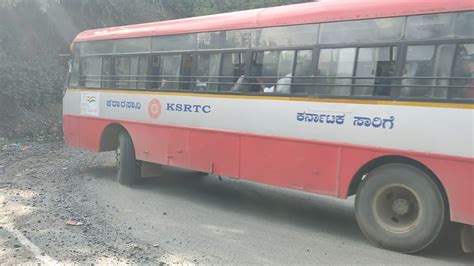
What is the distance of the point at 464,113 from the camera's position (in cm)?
522

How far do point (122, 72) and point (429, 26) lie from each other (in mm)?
6084

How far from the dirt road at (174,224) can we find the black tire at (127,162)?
0.73 ft

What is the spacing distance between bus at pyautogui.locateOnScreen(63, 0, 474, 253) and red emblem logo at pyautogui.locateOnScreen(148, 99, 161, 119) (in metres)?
0.02

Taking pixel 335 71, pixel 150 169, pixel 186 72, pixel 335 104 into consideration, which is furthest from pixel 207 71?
pixel 150 169

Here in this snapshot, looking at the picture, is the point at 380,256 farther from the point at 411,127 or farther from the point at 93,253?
the point at 93,253

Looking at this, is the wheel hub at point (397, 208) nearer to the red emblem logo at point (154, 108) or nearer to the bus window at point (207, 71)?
the bus window at point (207, 71)

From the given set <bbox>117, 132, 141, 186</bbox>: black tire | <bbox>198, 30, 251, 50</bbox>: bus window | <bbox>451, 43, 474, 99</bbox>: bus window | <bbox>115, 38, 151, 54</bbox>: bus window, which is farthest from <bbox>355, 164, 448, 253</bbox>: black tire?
<bbox>115, 38, 151, 54</bbox>: bus window

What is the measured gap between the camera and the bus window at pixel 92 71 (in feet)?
34.1

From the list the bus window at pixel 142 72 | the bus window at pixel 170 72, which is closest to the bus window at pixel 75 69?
the bus window at pixel 142 72

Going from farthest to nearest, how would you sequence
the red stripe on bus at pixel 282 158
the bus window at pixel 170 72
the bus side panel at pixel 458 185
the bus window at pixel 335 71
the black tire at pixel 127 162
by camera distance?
1. the black tire at pixel 127 162
2. the bus window at pixel 170 72
3. the bus window at pixel 335 71
4. the red stripe on bus at pixel 282 158
5. the bus side panel at pixel 458 185

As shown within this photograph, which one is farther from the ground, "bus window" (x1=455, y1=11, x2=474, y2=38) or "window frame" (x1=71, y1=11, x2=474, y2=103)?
"bus window" (x1=455, y1=11, x2=474, y2=38)

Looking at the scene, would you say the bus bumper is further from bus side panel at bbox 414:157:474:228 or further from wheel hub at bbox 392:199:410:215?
wheel hub at bbox 392:199:410:215

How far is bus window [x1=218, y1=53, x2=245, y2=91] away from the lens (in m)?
7.49

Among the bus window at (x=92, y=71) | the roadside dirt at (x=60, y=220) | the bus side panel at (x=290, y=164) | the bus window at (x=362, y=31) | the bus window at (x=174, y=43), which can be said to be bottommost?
the roadside dirt at (x=60, y=220)
